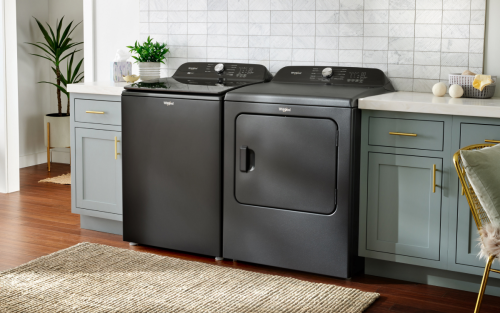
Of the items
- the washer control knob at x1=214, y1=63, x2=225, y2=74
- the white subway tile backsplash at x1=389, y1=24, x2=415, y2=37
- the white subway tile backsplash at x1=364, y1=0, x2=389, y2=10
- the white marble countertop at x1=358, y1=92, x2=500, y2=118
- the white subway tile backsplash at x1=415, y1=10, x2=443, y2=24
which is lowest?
the white marble countertop at x1=358, y1=92, x2=500, y2=118

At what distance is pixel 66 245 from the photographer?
3.36 metres

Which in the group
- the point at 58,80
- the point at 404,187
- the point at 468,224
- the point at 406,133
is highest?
the point at 58,80

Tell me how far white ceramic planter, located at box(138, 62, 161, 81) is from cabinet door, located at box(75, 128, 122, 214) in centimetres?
51

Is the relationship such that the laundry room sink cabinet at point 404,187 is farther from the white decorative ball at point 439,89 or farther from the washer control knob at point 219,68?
the washer control knob at point 219,68

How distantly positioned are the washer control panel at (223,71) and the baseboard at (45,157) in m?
2.45

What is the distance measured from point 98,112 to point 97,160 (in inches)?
11.8

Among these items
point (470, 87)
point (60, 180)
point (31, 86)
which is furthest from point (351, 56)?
point (31, 86)

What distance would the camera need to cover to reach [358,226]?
2.90 meters

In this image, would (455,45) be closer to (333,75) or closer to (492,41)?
(492,41)

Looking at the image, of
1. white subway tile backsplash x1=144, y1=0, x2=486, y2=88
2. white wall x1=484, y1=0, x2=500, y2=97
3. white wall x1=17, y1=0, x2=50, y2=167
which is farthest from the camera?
white wall x1=17, y1=0, x2=50, y2=167

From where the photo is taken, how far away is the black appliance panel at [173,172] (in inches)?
121

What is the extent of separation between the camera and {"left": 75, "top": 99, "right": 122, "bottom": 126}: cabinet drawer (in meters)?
3.43

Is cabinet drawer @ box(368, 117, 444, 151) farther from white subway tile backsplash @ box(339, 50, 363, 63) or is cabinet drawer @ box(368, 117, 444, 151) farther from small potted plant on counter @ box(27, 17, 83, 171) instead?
small potted plant on counter @ box(27, 17, 83, 171)

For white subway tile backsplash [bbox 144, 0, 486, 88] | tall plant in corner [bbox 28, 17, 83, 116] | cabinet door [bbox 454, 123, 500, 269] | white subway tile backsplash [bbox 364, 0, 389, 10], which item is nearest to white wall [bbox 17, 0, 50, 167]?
tall plant in corner [bbox 28, 17, 83, 116]
